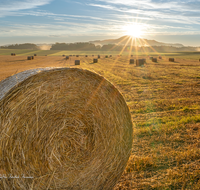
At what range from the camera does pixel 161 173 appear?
4.47 meters

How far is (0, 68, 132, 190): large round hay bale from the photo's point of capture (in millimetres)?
3314

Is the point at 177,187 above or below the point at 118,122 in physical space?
below

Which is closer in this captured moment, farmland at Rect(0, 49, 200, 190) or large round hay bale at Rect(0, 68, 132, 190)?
large round hay bale at Rect(0, 68, 132, 190)

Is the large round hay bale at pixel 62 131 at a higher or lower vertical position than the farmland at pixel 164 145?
higher

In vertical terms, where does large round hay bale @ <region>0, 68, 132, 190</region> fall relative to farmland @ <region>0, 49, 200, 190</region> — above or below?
above

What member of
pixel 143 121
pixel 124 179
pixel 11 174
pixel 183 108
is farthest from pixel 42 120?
pixel 183 108

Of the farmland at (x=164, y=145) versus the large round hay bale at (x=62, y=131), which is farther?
the farmland at (x=164, y=145)

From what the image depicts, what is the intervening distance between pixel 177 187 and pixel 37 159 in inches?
113

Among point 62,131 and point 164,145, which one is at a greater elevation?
point 62,131

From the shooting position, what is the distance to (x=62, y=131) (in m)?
3.69

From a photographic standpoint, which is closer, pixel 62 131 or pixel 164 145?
pixel 62 131

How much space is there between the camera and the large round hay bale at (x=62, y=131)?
10.9ft

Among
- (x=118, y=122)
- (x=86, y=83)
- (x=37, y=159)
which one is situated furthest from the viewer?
(x=118, y=122)

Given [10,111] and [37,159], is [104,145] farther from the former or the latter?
[10,111]
